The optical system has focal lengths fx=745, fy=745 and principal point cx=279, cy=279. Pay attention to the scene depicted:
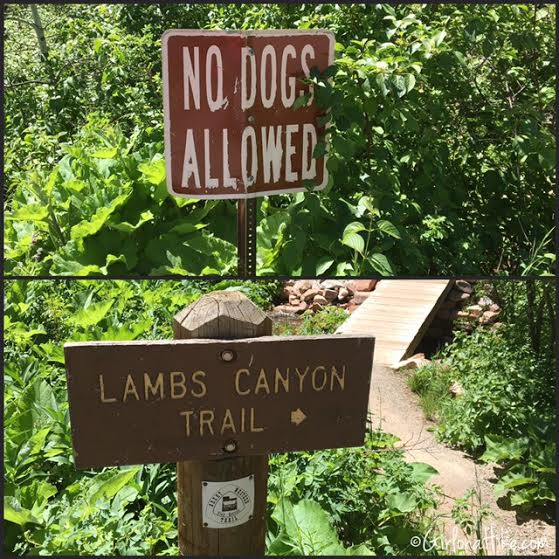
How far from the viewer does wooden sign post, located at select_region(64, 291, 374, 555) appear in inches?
72.3

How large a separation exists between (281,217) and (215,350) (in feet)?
7.26

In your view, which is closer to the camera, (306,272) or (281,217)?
(306,272)

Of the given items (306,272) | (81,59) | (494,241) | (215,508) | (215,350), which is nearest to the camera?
(215,350)

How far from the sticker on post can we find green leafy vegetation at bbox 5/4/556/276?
1406mm

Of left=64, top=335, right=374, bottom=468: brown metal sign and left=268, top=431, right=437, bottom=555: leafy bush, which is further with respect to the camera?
left=268, top=431, right=437, bottom=555: leafy bush

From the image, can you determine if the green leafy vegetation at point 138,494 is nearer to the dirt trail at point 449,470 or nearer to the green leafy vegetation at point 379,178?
the dirt trail at point 449,470

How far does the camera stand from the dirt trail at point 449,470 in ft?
10.9

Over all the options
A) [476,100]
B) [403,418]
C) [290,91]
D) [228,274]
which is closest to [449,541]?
[403,418]

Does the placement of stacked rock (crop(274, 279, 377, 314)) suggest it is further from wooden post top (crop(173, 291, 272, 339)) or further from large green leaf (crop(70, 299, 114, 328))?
wooden post top (crop(173, 291, 272, 339))

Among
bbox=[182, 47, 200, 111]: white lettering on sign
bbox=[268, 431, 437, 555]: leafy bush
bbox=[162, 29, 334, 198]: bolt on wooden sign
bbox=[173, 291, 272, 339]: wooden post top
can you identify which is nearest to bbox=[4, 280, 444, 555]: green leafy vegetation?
bbox=[268, 431, 437, 555]: leafy bush

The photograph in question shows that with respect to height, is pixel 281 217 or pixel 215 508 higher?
pixel 281 217

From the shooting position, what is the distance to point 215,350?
1.87 meters

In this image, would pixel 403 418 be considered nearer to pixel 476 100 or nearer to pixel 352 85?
pixel 476 100

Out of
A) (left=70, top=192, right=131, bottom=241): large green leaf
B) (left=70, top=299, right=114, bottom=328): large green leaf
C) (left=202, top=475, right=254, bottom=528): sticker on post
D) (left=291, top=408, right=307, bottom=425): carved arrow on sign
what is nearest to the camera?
(left=291, top=408, right=307, bottom=425): carved arrow on sign
